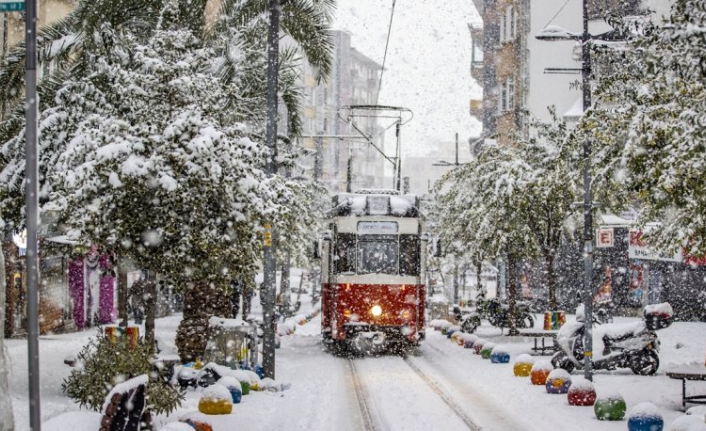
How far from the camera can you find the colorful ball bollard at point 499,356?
2172cm

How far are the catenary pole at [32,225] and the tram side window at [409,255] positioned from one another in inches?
647

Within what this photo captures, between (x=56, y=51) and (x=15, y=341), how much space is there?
11.1 m

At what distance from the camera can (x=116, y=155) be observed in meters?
13.9

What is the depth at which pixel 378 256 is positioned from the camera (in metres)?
23.1

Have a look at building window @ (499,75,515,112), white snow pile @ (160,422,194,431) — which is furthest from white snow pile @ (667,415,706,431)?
building window @ (499,75,515,112)

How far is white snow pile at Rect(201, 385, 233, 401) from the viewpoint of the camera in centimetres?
1363

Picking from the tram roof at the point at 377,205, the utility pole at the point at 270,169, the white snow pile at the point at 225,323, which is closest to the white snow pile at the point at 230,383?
the utility pole at the point at 270,169

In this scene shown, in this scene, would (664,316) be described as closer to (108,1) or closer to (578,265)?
(108,1)

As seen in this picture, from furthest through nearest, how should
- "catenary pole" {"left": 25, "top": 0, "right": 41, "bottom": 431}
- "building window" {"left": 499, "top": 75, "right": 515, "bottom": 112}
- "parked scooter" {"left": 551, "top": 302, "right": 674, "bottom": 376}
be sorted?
"building window" {"left": 499, "top": 75, "right": 515, "bottom": 112}, "parked scooter" {"left": 551, "top": 302, "right": 674, "bottom": 376}, "catenary pole" {"left": 25, "top": 0, "right": 41, "bottom": 431}

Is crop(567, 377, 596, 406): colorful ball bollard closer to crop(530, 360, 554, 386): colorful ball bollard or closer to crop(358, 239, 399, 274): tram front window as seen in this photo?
crop(530, 360, 554, 386): colorful ball bollard

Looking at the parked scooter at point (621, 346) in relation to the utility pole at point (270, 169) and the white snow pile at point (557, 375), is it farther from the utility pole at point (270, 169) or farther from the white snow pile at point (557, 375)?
the utility pole at point (270, 169)

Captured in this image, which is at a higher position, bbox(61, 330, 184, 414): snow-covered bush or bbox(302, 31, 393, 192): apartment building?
bbox(302, 31, 393, 192): apartment building

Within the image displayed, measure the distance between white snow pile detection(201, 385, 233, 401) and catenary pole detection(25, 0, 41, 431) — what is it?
6845 millimetres

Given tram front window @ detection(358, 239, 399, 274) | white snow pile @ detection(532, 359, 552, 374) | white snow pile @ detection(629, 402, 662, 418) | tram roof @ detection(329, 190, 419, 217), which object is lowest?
white snow pile @ detection(532, 359, 552, 374)
